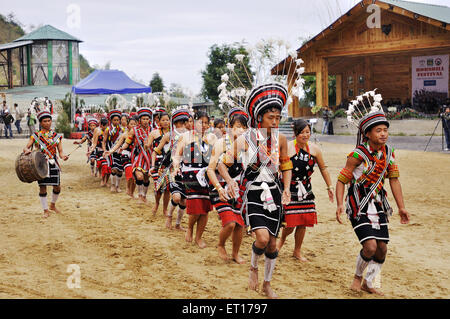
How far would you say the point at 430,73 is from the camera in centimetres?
2689

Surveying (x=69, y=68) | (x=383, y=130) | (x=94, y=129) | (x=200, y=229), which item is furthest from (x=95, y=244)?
(x=69, y=68)

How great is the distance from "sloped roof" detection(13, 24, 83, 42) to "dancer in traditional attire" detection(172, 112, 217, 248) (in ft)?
140

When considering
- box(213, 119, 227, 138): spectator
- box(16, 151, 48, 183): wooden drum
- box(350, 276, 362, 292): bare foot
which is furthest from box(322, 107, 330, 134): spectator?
box(350, 276, 362, 292): bare foot

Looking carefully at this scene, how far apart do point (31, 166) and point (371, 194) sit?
5453 millimetres

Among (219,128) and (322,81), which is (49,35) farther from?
(219,128)

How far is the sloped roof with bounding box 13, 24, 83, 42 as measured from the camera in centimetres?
4584

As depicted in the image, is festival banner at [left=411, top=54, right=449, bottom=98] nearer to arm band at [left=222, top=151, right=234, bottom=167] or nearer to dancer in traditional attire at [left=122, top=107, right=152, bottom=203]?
dancer in traditional attire at [left=122, top=107, right=152, bottom=203]

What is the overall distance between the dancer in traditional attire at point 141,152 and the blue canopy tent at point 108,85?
1672 cm

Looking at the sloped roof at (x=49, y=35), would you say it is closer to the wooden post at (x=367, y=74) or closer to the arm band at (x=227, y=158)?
the wooden post at (x=367, y=74)

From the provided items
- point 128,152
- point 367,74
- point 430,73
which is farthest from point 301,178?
point 367,74

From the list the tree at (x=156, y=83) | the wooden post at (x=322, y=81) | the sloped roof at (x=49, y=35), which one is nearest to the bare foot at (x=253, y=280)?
the wooden post at (x=322, y=81)

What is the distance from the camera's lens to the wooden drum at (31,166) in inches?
312

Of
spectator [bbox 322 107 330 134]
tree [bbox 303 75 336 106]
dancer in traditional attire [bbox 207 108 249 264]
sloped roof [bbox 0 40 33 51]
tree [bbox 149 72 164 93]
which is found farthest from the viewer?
tree [bbox 149 72 164 93]

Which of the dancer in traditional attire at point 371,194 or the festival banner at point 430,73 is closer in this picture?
the dancer in traditional attire at point 371,194
